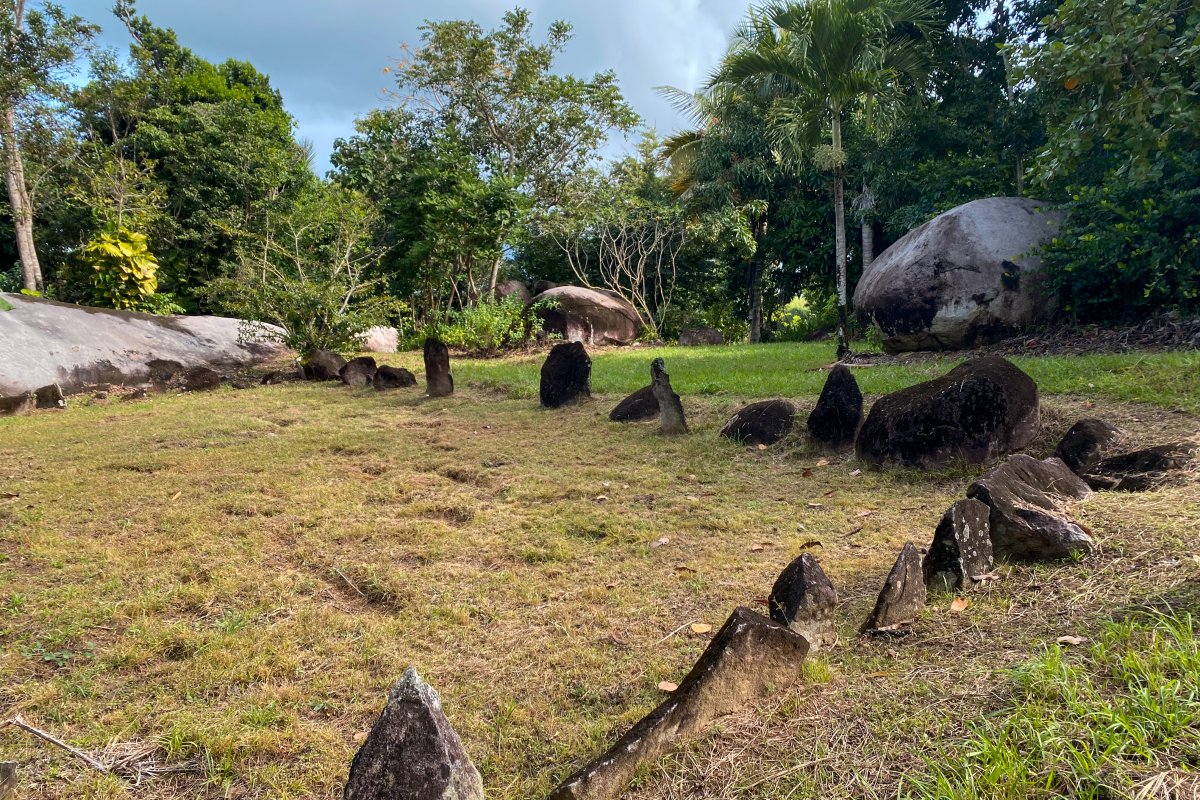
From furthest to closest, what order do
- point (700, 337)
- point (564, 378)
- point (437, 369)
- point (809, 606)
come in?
point (700, 337), point (437, 369), point (564, 378), point (809, 606)

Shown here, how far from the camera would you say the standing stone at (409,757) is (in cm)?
180

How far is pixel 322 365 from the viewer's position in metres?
11.2

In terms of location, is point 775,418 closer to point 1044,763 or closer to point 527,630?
point 527,630

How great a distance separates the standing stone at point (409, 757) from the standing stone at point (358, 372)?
9174mm

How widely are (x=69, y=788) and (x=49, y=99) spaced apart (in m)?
17.6

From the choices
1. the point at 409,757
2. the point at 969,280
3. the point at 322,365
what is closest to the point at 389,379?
the point at 322,365

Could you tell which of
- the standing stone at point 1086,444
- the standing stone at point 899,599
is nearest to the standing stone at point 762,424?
the standing stone at point 1086,444

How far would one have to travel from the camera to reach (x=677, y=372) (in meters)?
10.2

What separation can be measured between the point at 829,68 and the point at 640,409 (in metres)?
6.73

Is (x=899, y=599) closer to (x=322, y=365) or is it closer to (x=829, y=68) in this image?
(x=829, y=68)

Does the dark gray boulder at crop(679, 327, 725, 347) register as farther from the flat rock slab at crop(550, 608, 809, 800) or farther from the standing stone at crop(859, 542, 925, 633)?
the flat rock slab at crop(550, 608, 809, 800)

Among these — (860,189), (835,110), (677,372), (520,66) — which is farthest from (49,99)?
(860,189)

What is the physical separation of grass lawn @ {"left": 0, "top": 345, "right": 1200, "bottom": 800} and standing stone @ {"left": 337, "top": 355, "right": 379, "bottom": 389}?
13.4 feet

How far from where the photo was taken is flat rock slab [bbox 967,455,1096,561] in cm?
296
